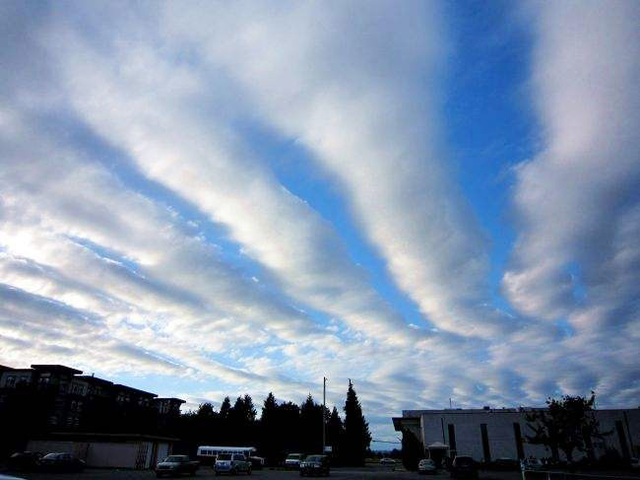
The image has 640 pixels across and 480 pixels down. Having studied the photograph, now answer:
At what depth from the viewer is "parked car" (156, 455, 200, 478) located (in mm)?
34172

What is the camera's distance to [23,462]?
129ft

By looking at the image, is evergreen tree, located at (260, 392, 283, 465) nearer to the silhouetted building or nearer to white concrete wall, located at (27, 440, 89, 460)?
the silhouetted building

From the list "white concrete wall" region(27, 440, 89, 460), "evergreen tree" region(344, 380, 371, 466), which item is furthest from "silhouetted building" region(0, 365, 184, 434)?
"evergreen tree" region(344, 380, 371, 466)

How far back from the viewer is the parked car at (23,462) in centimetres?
3866

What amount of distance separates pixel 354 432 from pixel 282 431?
18.2m

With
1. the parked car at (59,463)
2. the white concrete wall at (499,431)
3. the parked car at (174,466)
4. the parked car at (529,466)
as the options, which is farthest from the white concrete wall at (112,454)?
the white concrete wall at (499,431)

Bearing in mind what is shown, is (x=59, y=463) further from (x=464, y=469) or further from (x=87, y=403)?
(x=87, y=403)

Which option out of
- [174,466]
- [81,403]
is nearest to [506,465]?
[174,466]

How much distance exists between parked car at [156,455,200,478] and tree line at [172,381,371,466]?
1744 inches

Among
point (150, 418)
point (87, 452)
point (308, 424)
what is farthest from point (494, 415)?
point (150, 418)

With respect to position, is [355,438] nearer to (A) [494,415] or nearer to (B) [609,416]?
(A) [494,415]

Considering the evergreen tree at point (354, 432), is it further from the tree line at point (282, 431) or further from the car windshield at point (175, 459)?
the car windshield at point (175, 459)

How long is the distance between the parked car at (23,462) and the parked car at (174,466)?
12.9 m

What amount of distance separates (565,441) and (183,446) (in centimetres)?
Result: 6917
